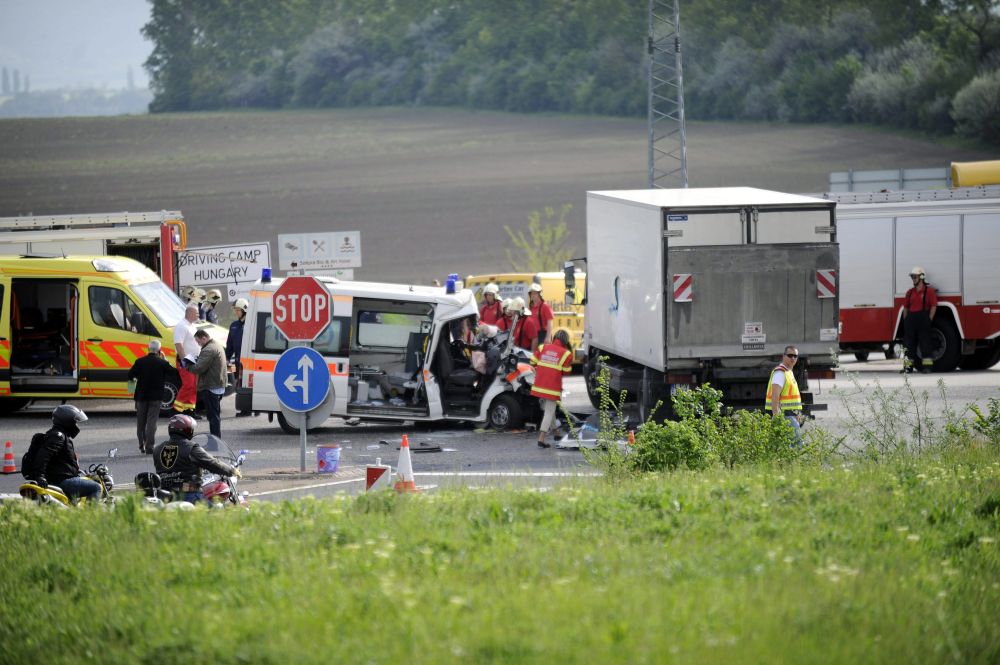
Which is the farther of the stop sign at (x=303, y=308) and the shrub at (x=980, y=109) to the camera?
the shrub at (x=980, y=109)

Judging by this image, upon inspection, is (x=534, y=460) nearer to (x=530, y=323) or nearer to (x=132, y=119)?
(x=530, y=323)

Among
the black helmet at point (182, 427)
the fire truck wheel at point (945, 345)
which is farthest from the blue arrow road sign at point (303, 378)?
the fire truck wheel at point (945, 345)

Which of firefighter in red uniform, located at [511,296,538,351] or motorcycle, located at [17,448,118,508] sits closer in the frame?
motorcycle, located at [17,448,118,508]

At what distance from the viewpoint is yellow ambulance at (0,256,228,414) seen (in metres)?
20.2

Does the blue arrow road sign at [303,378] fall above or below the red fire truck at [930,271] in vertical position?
below

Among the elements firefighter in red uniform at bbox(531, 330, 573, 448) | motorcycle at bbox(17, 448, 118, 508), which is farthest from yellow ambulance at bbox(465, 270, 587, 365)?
motorcycle at bbox(17, 448, 118, 508)

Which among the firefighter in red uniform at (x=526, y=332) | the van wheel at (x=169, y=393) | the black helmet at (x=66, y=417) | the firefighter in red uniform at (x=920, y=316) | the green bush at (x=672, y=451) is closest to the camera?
the black helmet at (x=66, y=417)

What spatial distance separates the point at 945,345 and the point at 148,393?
47.9 feet

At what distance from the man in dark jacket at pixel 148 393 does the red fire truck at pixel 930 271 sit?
13.1 m

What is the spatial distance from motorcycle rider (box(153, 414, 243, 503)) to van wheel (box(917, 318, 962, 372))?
15.8 m

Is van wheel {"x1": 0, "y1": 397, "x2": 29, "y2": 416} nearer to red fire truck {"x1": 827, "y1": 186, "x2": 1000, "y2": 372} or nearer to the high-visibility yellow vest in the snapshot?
the high-visibility yellow vest

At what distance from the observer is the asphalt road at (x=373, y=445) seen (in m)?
14.2

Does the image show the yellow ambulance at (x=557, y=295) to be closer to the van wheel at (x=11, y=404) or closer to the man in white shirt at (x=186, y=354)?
the man in white shirt at (x=186, y=354)

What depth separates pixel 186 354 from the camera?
18.5 metres
